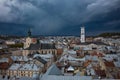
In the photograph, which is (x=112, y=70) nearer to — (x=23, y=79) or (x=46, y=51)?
(x=23, y=79)

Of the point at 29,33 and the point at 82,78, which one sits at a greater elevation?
the point at 29,33

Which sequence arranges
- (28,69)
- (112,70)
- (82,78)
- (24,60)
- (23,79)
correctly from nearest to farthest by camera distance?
(82,78) < (23,79) < (112,70) < (28,69) < (24,60)

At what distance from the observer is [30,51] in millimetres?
99688

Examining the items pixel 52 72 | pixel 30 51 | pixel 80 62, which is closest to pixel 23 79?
pixel 52 72

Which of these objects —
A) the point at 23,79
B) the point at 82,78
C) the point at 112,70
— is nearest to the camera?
the point at 82,78

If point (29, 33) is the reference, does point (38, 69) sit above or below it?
below

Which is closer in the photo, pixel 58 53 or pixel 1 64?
pixel 1 64

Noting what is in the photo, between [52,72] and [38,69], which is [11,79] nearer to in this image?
[52,72]

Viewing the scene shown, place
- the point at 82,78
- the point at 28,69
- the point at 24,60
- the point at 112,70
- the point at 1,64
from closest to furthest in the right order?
the point at 82,78 < the point at 112,70 < the point at 28,69 < the point at 1,64 < the point at 24,60

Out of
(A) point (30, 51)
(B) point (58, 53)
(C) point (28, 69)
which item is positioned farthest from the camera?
(B) point (58, 53)

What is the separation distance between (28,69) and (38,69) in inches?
105

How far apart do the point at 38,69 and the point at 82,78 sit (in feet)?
75.9

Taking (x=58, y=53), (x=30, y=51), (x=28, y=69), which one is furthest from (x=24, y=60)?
(x=58, y=53)

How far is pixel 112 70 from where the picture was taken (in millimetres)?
52938
